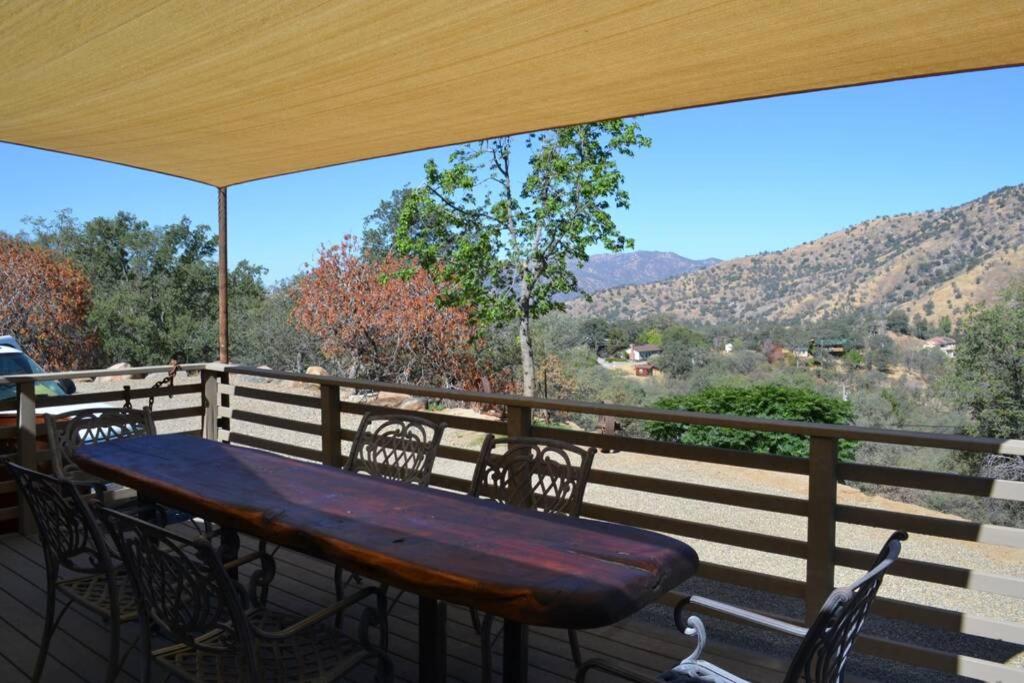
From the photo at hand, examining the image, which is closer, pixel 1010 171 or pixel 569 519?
pixel 569 519

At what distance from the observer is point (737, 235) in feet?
121

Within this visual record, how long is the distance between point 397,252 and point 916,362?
14.0m

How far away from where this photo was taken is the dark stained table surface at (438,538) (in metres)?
1.57

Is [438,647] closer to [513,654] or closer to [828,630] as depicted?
[513,654]

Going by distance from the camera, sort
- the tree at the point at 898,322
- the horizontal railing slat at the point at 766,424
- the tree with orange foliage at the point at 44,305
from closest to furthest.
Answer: the horizontal railing slat at the point at 766,424, the tree with orange foliage at the point at 44,305, the tree at the point at 898,322

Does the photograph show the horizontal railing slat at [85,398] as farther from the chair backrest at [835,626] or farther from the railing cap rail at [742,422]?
the chair backrest at [835,626]

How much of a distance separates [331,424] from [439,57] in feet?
8.60

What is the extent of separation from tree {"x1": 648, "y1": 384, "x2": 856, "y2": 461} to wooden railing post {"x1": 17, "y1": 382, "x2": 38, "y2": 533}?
27.8 feet

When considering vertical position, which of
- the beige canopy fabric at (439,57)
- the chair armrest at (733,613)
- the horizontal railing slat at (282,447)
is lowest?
the horizontal railing slat at (282,447)

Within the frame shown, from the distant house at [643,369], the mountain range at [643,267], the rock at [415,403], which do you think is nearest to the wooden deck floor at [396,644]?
the rock at [415,403]

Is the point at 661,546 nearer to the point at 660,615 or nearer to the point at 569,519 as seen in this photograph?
the point at 569,519

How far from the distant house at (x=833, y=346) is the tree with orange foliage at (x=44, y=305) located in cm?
1897

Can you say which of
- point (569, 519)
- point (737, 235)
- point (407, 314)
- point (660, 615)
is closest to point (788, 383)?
point (407, 314)

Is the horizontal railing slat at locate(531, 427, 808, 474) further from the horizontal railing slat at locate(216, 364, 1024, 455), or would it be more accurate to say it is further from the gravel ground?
the gravel ground
